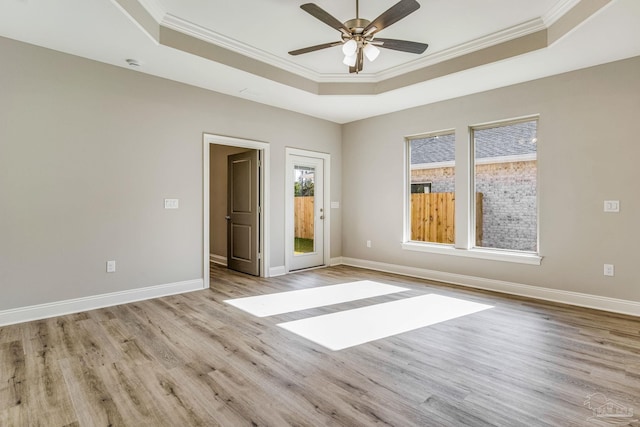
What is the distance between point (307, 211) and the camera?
613cm

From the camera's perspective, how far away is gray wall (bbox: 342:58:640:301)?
11.7 ft

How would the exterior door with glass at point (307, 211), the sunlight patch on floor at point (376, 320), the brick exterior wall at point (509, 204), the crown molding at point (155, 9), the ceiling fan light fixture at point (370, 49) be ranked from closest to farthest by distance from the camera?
the sunlight patch on floor at point (376, 320) < the crown molding at point (155, 9) < the ceiling fan light fixture at point (370, 49) < the brick exterior wall at point (509, 204) < the exterior door with glass at point (307, 211)

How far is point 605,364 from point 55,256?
500 cm

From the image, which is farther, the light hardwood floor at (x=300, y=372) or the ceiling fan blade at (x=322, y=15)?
the ceiling fan blade at (x=322, y=15)

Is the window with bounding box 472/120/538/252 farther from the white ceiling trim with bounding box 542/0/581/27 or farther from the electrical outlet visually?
the electrical outlet

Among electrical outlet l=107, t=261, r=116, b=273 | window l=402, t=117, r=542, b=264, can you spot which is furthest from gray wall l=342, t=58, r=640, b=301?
electrical outlet l=107, t=261, r=116, b=273

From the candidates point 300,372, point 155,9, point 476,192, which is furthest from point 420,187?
point 155,9

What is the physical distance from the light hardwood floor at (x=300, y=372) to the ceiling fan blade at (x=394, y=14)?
8.77 feet

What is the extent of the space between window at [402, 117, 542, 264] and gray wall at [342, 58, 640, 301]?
157 mm

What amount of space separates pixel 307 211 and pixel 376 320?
10.2 ft

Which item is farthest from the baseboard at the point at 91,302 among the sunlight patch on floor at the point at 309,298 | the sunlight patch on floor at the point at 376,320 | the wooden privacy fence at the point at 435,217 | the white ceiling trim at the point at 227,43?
the wooden privacy fence at the point at 435,217

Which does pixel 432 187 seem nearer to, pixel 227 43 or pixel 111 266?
pixel 227 43

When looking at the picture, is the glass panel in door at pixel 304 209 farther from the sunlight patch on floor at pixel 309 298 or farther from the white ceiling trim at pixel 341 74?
the white ceiling trim at pixel 341 74

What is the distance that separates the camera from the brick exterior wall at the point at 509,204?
171 inches
